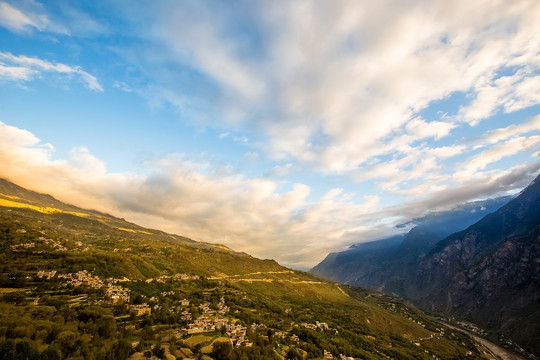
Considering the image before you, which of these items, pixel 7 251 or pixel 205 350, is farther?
pixel 7 251

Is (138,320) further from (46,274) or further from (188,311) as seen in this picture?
(46,274)

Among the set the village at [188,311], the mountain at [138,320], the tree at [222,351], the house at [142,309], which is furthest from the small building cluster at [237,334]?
the house at [142,309]

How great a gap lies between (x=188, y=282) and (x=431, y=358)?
371 feet

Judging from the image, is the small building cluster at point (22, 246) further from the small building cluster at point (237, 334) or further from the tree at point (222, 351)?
the tree at point (222, 351)

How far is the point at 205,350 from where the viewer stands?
4928 cm

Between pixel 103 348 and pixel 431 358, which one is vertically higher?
pixel 103 348

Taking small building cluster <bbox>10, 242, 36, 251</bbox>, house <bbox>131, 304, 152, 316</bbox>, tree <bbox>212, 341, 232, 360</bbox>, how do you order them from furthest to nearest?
1. small building cluster <bbox>10, 242, 36, 251</bbox>
2. house <bbox>131, 304, 152, 316</bbox>
3. tree <bbox>212, 341, 232, 360</bbox>

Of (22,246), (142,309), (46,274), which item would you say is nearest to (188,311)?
(142,309)

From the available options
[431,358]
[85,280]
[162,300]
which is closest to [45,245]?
[85,280]

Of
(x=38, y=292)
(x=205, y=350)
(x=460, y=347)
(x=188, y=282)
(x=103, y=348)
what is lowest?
(x=460, y=347)

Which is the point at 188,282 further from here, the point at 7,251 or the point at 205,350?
the point at 205,350

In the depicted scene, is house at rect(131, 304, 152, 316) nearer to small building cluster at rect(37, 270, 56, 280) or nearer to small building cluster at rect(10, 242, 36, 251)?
small building cluster at rect(37, 270, 56, 280)

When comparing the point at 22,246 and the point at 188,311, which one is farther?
the point at 22,246

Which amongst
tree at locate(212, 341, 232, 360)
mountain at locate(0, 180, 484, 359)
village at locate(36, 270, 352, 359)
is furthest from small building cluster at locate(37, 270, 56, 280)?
tree at locate(212, 341, 232, 360)
